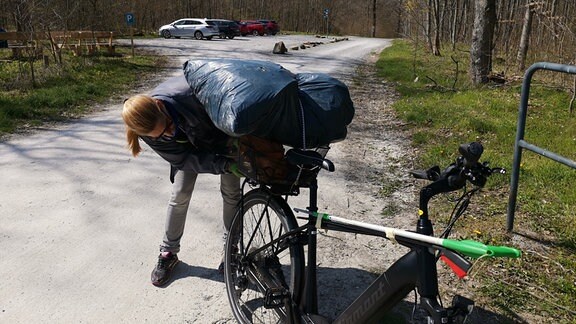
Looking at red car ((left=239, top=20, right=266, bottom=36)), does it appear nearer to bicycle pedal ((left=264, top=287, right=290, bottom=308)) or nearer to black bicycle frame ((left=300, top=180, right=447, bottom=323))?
bicycle pedal ((left=264, top=287, right=290, bottom=308))

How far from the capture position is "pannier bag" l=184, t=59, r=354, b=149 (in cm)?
234

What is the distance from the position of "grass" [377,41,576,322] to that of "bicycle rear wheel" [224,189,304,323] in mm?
1446

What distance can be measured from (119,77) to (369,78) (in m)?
7.59

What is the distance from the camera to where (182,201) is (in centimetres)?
336

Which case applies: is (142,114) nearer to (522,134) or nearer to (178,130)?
(178,130)

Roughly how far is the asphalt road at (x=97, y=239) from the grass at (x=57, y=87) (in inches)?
78.7

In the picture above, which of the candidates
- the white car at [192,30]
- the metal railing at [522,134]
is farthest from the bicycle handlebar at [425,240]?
the white car at [192,30]

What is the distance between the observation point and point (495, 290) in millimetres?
3285

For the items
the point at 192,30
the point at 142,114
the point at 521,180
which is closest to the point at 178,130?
the point at 142,114

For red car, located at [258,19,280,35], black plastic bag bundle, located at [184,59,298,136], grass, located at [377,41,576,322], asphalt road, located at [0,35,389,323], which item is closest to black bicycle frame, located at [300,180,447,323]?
black plastic bag bundle, located at [184,59,298,136]

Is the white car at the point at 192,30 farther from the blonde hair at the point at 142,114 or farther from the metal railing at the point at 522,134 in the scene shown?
the blonde hair at the point at 142,114

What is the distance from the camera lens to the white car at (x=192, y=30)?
32500 mm

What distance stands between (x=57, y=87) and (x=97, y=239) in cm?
806

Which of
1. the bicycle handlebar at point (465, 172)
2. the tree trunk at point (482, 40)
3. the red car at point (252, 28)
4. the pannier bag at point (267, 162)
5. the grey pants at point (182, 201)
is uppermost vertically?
the red car at point (252, 28)
